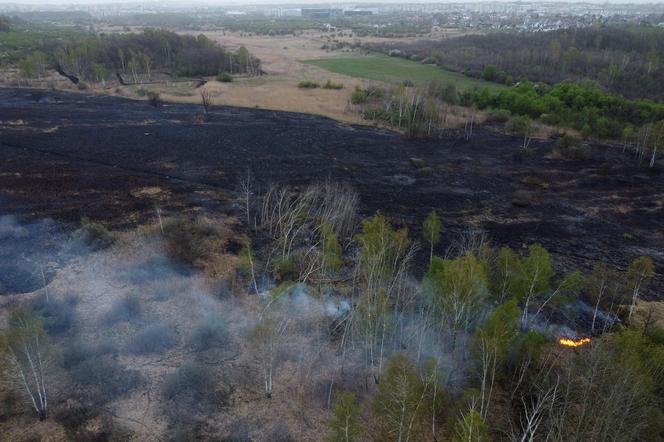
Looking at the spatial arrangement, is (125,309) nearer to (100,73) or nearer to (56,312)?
(56,312)

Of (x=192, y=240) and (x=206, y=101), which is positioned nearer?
(x=192, y=240)

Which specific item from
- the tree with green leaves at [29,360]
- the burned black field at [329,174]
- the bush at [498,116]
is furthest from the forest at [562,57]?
the tree with green leaves at [29,360]

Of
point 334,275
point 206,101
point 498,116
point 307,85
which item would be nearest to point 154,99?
point 206,101

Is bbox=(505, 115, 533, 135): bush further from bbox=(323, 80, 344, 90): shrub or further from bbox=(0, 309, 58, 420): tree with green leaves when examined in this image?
bbox=(0, 309, 58, 420): tree with green leaves

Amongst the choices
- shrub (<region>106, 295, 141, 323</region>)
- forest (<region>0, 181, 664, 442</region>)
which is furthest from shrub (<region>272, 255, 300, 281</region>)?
shrub (<region>106, 295, 141, 323</region>)

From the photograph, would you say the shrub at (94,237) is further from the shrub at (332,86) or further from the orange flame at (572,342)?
the shrub at (332,86)

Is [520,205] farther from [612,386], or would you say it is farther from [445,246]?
[612,386]
